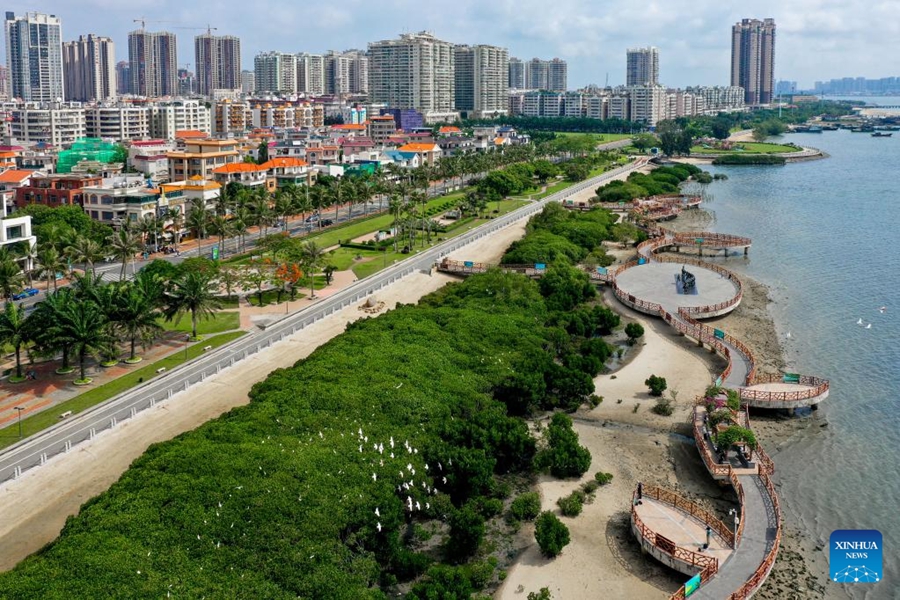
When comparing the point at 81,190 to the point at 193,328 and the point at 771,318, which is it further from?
the point at 771,318

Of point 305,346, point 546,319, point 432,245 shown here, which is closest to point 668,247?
point 432,245

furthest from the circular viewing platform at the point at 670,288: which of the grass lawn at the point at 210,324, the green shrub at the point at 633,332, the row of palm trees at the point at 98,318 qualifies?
the row of palm trees at the point at 98,318

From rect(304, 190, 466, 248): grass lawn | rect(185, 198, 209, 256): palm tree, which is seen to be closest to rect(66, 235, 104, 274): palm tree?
rect(185, 198, 209, 256): palm tree

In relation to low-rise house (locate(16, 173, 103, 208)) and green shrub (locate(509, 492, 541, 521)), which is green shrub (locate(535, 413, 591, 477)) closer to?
green shrub (locate(509, 492, 541, 521))

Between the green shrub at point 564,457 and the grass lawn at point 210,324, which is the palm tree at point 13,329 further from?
the green shrub at point 564,457

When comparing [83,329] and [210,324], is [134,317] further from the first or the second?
[210,324]

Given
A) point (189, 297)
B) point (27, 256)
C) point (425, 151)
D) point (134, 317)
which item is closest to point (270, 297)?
point (189, 297)
